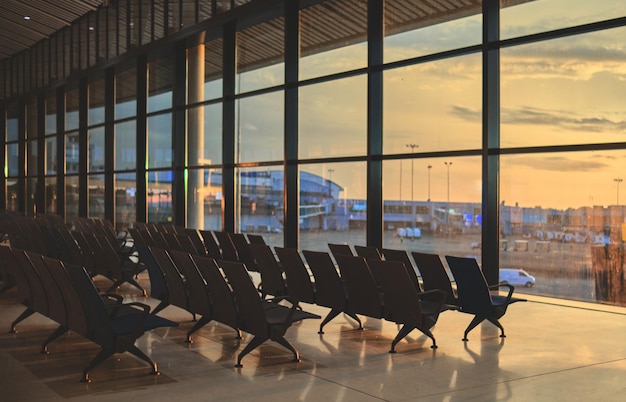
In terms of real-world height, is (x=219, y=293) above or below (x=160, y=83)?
below

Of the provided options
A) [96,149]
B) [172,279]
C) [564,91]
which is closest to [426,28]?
[564,91]

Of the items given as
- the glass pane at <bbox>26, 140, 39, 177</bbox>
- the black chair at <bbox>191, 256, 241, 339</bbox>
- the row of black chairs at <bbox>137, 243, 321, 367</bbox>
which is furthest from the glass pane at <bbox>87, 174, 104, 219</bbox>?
the black chair at <bbox>191, 256, 241, 339</bbox>

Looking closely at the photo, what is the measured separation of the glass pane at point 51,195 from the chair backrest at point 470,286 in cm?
2062

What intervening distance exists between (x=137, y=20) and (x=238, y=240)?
10.2 meters

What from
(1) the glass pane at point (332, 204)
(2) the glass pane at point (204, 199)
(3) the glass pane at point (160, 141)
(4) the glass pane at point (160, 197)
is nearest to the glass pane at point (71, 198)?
(4) the glass pane at point (160, 197)

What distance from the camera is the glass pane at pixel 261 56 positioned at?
14.0m

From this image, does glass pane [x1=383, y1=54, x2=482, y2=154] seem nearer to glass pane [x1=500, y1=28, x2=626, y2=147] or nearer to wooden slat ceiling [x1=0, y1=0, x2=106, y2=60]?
glass pane [x1=500, y1=28, x2=626, y2=147]

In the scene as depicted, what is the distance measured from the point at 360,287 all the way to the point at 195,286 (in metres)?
1.48

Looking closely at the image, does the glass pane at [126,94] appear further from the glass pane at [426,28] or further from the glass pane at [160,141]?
the glass pane at [426,28]

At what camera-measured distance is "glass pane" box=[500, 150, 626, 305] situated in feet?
28.8

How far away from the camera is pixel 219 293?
5.94 meters

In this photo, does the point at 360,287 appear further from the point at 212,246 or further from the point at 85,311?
the point at 212,246

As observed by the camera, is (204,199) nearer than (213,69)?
No

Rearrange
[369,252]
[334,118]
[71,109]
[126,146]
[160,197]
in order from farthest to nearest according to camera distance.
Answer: [71,109] < [126,146] < [160,197] < [334,118] < [369,252]
